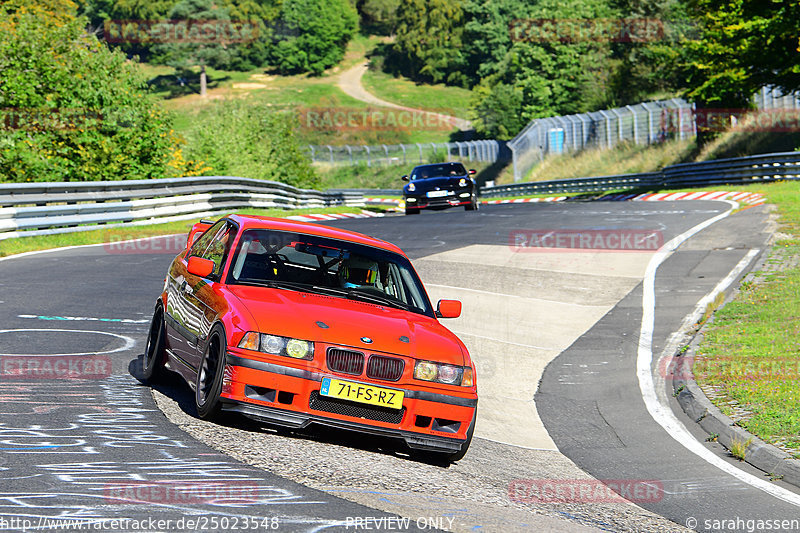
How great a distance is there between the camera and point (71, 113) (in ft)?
90.8

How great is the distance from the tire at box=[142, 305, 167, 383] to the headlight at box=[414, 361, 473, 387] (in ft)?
8.19

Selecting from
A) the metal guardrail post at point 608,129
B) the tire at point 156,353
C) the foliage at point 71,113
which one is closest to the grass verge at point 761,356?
the tire at point 156,353

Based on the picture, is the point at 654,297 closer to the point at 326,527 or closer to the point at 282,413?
the point at 282,413

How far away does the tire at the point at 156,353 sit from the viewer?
27.6 feet

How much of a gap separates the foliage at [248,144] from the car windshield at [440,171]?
24.3ft

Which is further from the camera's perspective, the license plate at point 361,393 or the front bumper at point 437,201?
the front bumper at point 437,201

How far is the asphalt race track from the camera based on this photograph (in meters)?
5.23

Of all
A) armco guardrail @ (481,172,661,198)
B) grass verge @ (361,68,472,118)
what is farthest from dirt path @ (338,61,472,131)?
armco guardrail @ (481,172,661,198)

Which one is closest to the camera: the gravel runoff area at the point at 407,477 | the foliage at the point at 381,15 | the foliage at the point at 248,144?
the gravel runoff area at the point at 407,477

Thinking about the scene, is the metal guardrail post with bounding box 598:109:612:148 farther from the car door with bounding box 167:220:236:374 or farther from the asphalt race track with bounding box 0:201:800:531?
the car door with bounding box 167:220:236:374

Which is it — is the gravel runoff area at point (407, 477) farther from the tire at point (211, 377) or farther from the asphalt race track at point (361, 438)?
the tire at point (211, 377)

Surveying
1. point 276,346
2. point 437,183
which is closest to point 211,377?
point 276,346

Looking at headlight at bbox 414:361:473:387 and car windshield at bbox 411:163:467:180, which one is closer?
headlight at bbox 414:361:473:387

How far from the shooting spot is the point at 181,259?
9234 mm
